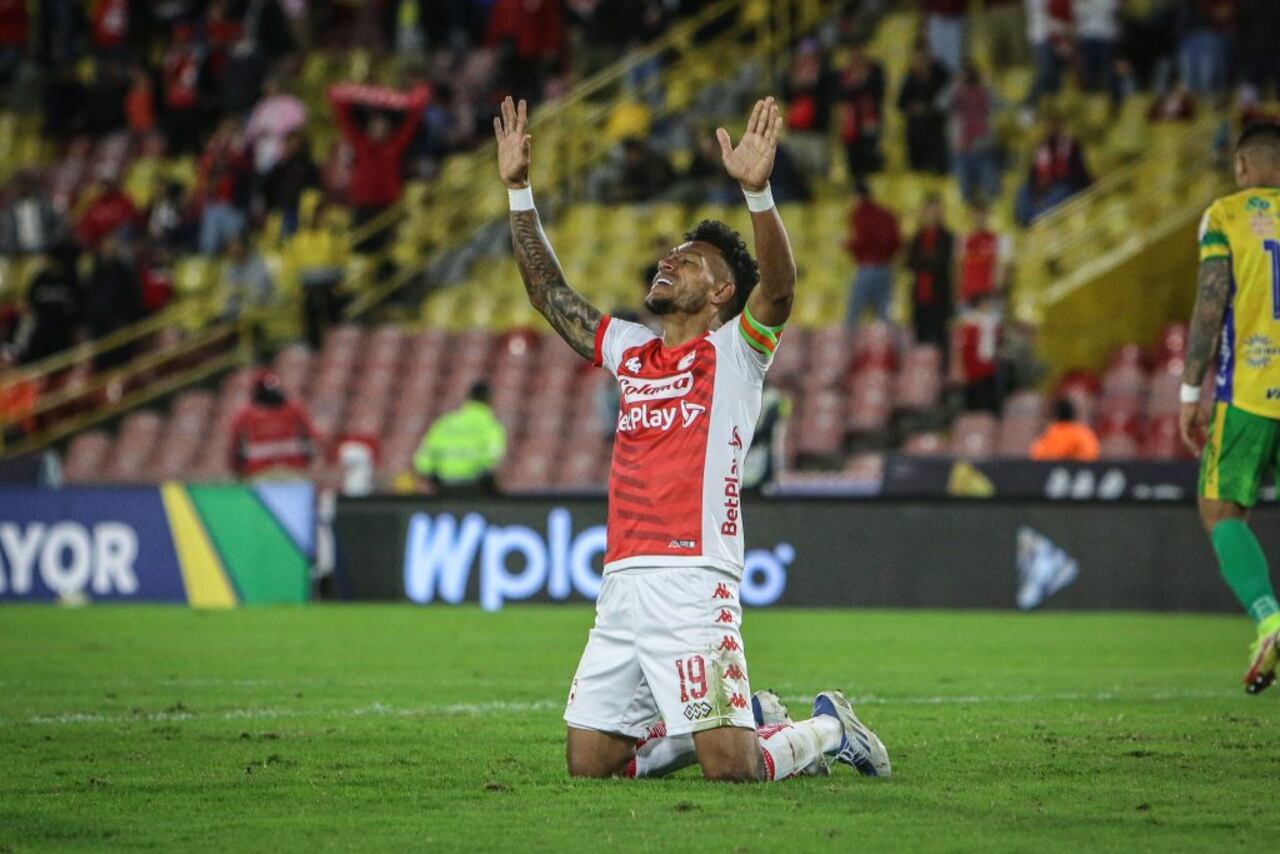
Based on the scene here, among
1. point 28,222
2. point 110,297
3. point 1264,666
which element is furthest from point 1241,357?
point 28,222

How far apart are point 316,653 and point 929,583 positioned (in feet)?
19.4

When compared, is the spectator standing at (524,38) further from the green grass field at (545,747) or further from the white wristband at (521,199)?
the white wristband at (521,199)

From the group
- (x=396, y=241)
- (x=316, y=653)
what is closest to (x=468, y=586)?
(x=316, y=653)

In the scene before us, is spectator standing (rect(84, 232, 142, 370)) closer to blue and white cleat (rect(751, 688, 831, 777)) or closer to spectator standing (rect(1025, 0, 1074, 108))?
spectator standing (rect(1025, 0, 1074, 108))

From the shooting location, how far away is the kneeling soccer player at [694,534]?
686cm

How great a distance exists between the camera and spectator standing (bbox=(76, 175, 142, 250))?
2711cm

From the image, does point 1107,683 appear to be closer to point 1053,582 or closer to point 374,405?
point 1053,582

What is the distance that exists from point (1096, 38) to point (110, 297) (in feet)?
38.2

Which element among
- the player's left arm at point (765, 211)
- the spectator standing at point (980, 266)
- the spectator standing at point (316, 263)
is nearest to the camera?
the player's left arm at point (765, 211)

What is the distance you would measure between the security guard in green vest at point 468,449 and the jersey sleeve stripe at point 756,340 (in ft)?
40.9


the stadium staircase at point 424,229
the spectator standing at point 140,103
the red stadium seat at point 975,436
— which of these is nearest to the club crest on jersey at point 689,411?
the red stadium seat at point 975,436

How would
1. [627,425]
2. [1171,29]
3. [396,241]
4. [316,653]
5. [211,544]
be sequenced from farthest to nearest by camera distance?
[396,241] → [1171,29] → [211,544] → [316,653] → [627,425]

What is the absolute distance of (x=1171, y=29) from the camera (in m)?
23.6

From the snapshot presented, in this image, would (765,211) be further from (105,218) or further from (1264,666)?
(105,218)
